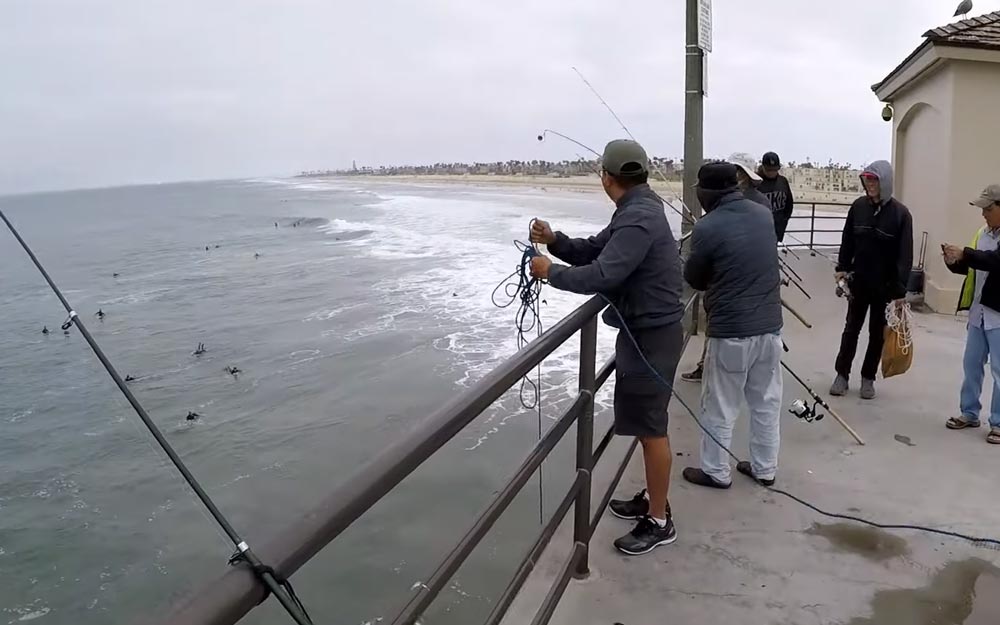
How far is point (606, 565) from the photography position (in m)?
2.95

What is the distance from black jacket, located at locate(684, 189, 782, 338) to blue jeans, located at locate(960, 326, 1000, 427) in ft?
5.75

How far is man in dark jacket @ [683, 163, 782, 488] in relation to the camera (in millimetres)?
3383

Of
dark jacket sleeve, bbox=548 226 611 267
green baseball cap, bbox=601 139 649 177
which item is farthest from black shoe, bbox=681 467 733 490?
green baseball cap, bbox=601 139 649 177

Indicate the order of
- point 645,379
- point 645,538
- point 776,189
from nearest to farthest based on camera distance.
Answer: point 645,379 < point 645,538 < point 776,189

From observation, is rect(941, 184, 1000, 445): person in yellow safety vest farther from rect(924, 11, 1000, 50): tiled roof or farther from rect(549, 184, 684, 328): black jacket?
rect(924, 11, 1000, 50): tiled roof

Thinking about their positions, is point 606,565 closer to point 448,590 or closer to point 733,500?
point 733,500

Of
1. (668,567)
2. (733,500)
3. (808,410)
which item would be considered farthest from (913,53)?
(668,567)

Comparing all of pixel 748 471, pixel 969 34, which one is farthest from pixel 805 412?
pixel 969 34

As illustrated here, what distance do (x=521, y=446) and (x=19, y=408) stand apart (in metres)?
8.67

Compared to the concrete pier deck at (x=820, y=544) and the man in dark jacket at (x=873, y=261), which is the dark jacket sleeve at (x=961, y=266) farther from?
the concrete pier deck at (x=820, y=544)

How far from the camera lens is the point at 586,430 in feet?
8.35

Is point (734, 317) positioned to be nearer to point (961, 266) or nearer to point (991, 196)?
point (961, 266)

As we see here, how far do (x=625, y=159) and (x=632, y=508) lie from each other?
1607 millimetres

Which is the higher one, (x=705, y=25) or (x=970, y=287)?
(x=705, y=25)
